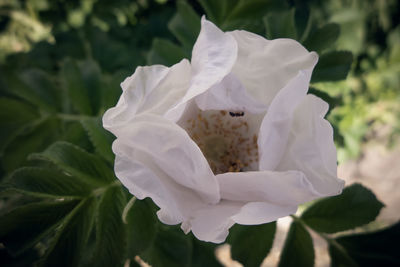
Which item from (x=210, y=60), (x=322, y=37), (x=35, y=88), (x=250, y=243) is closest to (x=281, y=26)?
(x=322, y=37)

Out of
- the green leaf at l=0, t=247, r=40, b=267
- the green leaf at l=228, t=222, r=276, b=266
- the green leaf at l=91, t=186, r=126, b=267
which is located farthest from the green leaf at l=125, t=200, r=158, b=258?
the green leaf at l=0, t=247, r=40, b=267

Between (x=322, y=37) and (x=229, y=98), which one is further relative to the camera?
(x=322, y=37)

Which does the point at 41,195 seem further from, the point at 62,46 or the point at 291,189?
the point at 62,46

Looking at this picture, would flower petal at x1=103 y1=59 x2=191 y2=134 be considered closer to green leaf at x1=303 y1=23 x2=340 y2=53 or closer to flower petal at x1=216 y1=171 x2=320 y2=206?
flower petal at x1=216 y1=171 x2=320 y2=206

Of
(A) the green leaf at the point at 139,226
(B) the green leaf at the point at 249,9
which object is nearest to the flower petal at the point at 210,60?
(A) the green leaf at the point at 139,226

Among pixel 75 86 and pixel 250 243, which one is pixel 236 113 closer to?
pixel 250 243

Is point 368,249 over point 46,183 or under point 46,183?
under

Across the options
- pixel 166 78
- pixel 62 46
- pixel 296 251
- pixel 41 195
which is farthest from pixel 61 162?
pixel 62 46
